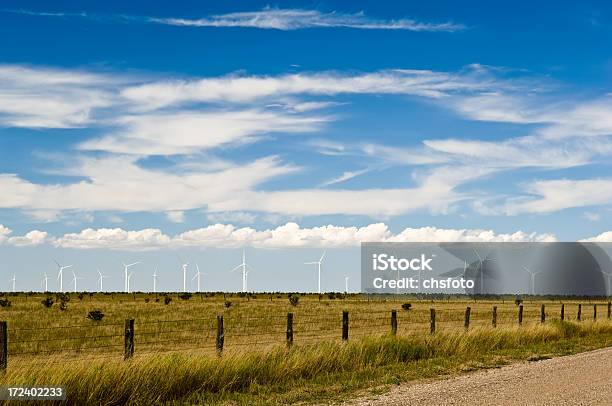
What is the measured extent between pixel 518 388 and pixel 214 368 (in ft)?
20.0

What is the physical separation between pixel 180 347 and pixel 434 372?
11.8 metres

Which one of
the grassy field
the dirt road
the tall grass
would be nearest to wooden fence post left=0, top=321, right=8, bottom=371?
the grassy field

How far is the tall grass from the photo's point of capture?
1373cm

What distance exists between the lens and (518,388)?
51.1 ft

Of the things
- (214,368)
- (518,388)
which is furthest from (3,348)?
(518,388)

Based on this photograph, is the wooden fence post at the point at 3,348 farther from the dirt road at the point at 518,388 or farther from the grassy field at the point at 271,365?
the dirt road at the point at 518,388

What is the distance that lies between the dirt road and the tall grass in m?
2.44

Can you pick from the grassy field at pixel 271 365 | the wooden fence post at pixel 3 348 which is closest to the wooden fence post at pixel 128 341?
the grassy field at pixel 271 365

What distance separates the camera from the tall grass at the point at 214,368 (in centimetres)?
→ 1373

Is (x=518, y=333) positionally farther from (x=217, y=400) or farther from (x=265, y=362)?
(x=217, y=400)

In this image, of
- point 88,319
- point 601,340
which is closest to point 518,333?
point 601,340

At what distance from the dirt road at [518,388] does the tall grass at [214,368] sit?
244cm

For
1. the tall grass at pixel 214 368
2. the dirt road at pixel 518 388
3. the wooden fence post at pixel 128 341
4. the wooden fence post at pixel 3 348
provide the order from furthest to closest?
the wooden fence post at pixel 128 341 < the wooden fence post at pixel 3 348 < the dirt road at pixel 518 388 < the tall grass at pixel 214 368

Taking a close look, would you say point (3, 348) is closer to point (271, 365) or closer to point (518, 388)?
point (271, 365)
